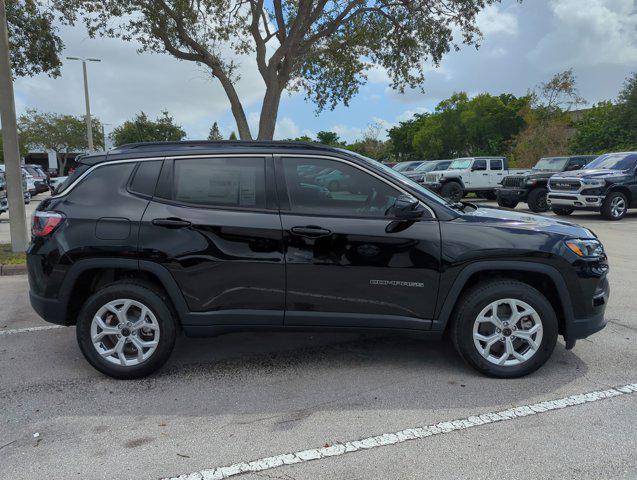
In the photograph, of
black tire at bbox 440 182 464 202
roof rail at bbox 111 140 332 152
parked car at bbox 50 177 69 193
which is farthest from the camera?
black tire at bbox 440 182 464 202

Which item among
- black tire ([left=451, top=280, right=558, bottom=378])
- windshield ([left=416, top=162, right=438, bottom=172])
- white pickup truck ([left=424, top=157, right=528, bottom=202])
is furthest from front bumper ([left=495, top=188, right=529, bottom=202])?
black tire ([left=451, top=280, right=558, bottom=378])

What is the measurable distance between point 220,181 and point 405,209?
1430 mm

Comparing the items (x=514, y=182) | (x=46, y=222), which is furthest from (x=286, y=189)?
(x=514, y=182)

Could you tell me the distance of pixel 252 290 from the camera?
3727mm

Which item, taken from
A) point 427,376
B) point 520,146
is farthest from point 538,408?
point 520,146

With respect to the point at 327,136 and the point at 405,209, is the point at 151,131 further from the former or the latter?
the point at 405,209

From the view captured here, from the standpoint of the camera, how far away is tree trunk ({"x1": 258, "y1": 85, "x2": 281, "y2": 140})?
47.0ft

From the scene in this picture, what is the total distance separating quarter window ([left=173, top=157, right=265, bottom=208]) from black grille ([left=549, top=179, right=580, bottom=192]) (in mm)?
12431

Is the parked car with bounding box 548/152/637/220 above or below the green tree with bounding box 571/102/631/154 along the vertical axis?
below

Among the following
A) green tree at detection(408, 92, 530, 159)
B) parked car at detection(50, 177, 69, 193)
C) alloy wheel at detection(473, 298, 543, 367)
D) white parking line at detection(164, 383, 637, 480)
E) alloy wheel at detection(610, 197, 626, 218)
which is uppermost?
green tree at detection(408, 92, 530, 159)

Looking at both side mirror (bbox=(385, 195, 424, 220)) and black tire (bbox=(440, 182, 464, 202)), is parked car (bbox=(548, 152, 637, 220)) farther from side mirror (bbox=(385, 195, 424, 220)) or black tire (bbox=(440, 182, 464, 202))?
side mirror (bbox=(385, 195, 424, 220))

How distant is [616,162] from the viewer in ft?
46.4

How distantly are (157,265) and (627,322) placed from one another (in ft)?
15.3

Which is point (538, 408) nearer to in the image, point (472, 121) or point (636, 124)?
point (636, 124)
